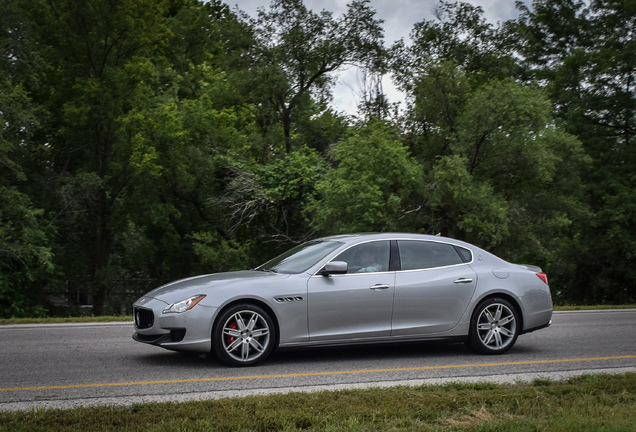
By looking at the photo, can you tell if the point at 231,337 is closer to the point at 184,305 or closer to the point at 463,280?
the point at 184,305

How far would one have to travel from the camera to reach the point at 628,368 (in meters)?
7.79

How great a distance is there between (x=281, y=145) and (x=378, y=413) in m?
28.4

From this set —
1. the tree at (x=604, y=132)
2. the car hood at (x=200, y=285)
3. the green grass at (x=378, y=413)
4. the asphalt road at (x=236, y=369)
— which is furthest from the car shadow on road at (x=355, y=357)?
the tree at (x=604, y=132)

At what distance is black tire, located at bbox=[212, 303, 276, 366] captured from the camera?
7.52 metres

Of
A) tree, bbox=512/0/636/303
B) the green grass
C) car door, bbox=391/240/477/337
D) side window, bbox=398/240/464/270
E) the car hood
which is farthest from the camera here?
tree, bbox=512/0/636/303

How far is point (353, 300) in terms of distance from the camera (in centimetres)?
803

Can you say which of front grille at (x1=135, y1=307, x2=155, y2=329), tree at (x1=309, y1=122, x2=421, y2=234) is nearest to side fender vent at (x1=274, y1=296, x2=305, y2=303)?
front grille at (x1=135, y1=307, x2=155, y2=329)

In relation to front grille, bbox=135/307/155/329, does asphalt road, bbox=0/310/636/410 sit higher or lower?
lower

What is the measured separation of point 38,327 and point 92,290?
67.8 ft

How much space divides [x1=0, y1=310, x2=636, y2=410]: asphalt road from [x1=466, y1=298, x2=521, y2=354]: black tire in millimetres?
190

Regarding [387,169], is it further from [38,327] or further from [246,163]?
[38,327]

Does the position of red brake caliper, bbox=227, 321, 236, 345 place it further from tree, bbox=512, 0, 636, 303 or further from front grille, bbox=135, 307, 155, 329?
tree, bbox=512, 0, 636, 303

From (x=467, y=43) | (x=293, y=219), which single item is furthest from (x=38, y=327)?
(x=467, y=43)

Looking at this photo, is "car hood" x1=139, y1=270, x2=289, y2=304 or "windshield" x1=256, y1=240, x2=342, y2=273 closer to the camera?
"car hood" x1=139, y1=270, x2=289, y2=304
